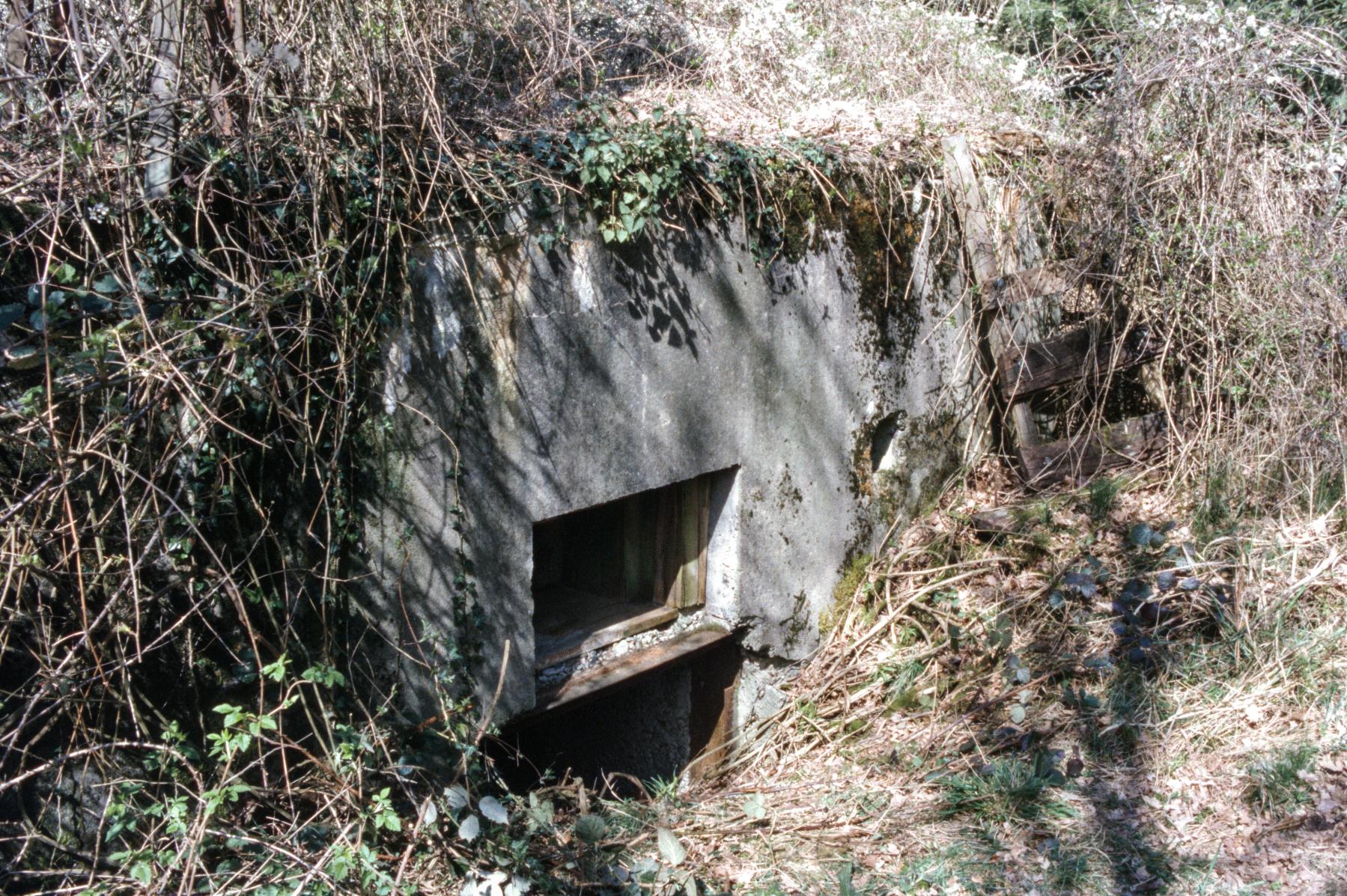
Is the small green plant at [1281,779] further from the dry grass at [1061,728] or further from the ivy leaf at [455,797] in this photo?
the ivy leaf at [455,797]

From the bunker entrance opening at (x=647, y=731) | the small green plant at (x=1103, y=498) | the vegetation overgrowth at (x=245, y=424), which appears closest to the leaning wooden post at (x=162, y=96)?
the vegetation overgrowth at (x=245, y=424)

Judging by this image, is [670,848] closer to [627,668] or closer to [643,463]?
[627,668]

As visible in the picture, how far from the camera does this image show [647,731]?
527cm

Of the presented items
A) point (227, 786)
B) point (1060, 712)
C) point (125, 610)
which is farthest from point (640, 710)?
point (125, 610)

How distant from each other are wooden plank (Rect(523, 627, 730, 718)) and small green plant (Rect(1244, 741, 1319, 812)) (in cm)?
217

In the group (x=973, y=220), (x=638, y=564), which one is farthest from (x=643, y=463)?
(x=973, y=220)

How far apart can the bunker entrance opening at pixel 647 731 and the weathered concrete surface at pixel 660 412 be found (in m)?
0.39

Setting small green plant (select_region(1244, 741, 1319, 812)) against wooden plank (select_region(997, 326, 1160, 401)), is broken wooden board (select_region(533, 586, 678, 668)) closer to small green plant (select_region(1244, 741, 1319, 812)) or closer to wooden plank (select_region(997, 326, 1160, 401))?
wooden plank (select_region(997, 326, 1160, 401))

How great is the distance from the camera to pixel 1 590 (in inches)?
106

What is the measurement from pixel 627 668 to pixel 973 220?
2.90m

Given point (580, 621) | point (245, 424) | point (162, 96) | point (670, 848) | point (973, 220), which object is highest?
point (162, 96)

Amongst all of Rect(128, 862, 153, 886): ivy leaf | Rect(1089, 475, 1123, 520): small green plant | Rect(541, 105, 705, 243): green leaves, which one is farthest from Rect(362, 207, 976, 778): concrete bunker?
Rect(128, 862, 153, 886): ivy leaf

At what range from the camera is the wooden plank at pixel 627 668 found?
409cm

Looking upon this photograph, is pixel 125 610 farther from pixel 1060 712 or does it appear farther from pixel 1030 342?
pixel 1030 342
